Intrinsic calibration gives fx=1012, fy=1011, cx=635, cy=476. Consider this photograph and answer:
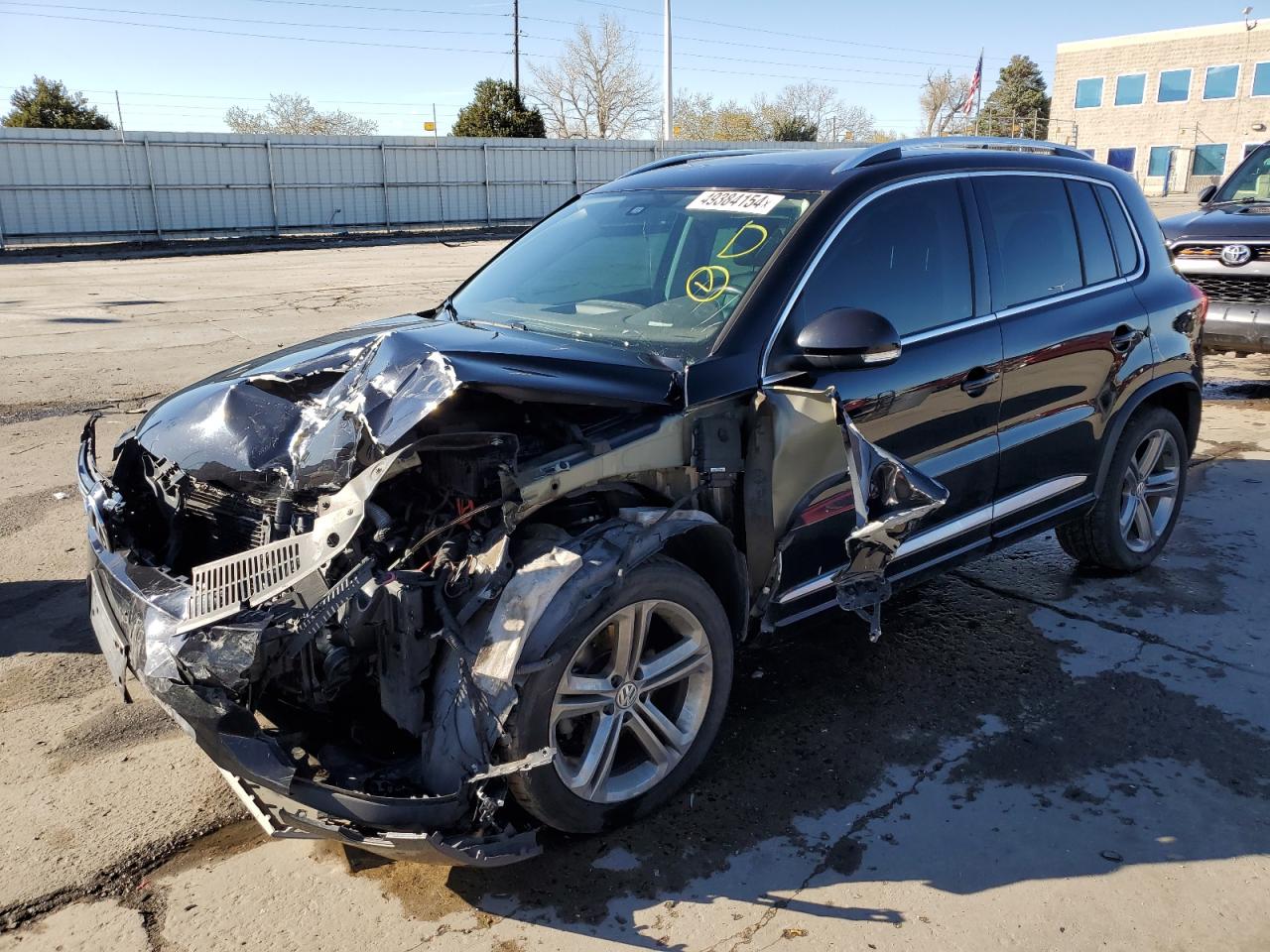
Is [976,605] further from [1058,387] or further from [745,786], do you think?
[745,786]

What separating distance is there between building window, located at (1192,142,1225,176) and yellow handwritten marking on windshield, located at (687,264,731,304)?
60.1 m

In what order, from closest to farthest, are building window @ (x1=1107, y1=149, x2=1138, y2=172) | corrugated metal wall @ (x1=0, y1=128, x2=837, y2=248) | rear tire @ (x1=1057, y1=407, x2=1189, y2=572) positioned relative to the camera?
rear tire @ (x1=1057, y1=407, x2=1189, y2=572) < corrugated metal wall @ (x1=0, y1=128, x2=837, y2=248) < building window @ (x1=1107, y1=149, x2=1138, y2=172)

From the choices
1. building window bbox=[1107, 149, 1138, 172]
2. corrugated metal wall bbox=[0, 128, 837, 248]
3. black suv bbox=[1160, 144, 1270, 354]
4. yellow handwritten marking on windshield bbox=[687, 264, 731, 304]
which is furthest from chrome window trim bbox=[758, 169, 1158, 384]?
building window bbox=[1107, 149, 1138, 172]

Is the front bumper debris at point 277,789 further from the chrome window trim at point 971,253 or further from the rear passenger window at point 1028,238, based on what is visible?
the rear passenger window at point 1028,238

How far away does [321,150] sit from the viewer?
96.4 feet

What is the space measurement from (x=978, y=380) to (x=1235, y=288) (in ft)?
20.8

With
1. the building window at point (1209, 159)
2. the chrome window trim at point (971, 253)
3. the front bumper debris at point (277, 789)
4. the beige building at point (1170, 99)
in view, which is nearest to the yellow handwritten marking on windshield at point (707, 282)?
the chrome window trim at point (971, 253)

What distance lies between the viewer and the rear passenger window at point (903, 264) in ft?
11.6

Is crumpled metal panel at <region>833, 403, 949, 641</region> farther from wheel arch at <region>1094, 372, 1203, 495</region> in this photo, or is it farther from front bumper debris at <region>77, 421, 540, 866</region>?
wheel arch at <region>1094, 372, 1203, 495</region>

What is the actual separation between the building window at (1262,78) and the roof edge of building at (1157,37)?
2.07 metres

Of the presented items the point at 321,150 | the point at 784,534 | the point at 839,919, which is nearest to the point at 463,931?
the point at 839,919

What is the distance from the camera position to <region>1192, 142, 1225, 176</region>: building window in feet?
175

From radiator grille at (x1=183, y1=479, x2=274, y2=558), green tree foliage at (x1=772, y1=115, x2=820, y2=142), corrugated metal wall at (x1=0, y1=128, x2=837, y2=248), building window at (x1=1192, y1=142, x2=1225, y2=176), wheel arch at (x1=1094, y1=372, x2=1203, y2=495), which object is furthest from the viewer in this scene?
building window at (x1=1192, y1=142, x2=1225, y2=176)

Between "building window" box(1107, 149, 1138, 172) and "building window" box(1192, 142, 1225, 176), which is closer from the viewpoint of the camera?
"building window" box(1192, 142, 1225, 176)
